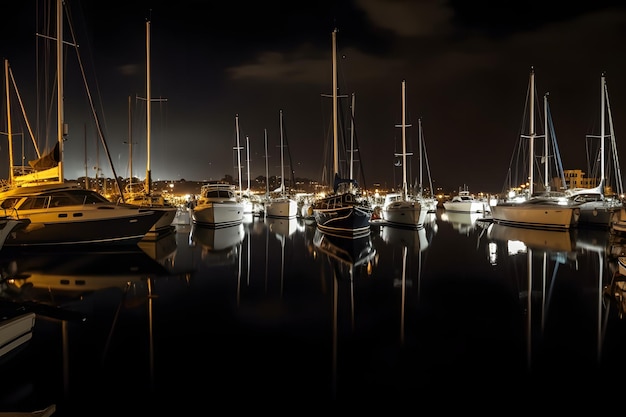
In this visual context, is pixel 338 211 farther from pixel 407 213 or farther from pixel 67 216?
pixel 67 216

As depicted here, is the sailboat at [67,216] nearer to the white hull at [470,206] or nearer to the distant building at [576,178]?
the white hull at [470,206]

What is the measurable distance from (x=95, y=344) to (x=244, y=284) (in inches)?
199

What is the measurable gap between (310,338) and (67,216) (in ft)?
45.4

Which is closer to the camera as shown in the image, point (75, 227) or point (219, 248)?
point (75, 227)

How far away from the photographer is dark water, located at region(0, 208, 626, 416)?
16.0 feet

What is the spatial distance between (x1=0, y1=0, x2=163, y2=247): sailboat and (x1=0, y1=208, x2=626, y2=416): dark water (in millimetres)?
2559

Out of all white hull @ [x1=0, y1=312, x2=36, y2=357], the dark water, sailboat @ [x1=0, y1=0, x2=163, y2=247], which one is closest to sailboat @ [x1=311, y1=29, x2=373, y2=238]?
the dark water

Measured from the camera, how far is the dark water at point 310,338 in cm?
488

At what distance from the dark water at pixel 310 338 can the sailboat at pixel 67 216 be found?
2.56 metres

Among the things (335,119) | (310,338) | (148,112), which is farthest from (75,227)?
(335,119)

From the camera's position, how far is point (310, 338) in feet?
22.4

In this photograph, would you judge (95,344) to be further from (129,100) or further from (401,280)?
(129,100)

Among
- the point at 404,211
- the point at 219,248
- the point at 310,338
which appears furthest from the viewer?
the point at 404,211

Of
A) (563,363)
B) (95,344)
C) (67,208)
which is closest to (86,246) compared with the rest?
(67,208)
